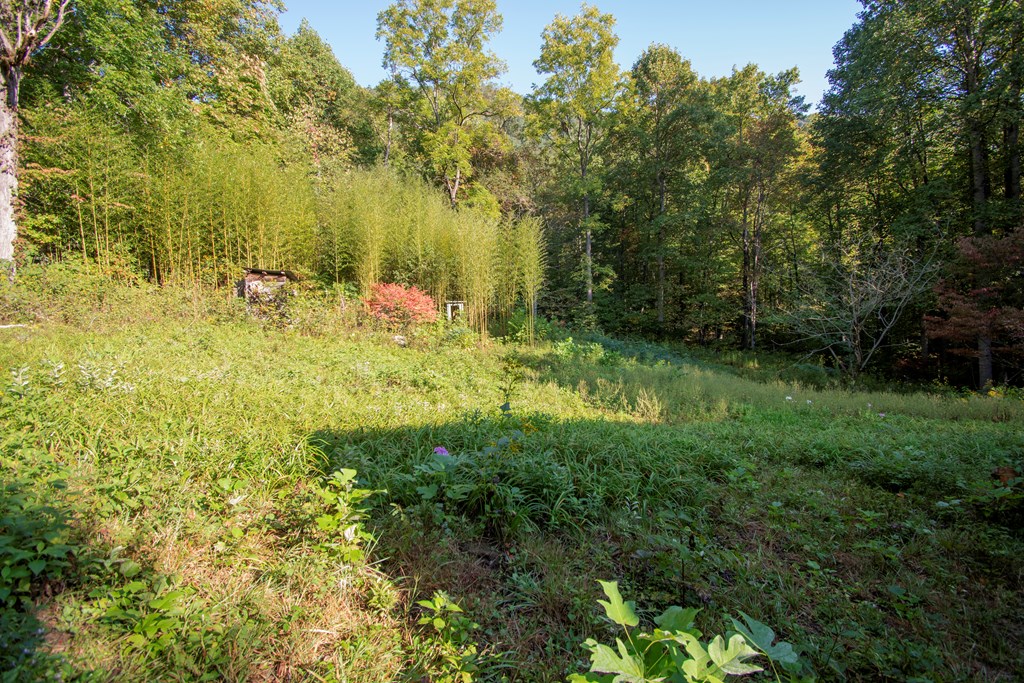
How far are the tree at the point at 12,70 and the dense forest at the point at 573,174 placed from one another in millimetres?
56

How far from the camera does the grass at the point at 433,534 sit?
126 centimetres

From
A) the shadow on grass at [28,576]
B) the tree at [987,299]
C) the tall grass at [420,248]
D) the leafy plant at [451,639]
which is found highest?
the tall grass at [420,248]

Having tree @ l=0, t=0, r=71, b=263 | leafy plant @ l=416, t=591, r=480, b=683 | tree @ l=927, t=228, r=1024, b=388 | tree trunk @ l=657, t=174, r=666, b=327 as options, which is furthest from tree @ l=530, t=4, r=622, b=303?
leafy plant @ l=416, t=591, r=480, b=683

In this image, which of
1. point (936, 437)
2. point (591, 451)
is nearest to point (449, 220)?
point (591, 451)

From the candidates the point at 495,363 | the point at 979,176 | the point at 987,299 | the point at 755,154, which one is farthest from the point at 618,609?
the point at 755,154

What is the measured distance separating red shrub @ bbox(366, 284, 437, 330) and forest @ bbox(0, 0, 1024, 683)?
12 centimetres

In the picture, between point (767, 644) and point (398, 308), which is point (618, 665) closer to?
point (767, 644)

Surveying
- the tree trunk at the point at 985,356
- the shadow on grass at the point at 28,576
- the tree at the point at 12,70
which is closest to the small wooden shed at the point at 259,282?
the tree at the point at 12,70

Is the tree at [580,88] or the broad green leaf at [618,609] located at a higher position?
the tree at [580,88]

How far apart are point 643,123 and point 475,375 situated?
1105 centimetres

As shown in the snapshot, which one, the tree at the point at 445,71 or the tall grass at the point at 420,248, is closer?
the tall grass at the point at 420,248

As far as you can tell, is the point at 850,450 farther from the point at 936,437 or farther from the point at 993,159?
the point at 993,159

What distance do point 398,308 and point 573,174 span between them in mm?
7616

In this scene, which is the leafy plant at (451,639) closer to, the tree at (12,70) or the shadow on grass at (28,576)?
the shadow on grass at (28,576)
